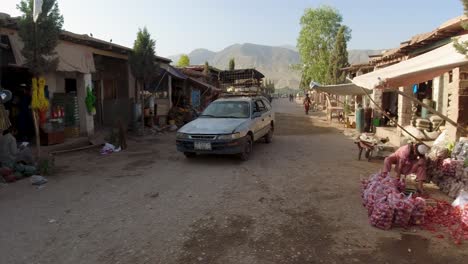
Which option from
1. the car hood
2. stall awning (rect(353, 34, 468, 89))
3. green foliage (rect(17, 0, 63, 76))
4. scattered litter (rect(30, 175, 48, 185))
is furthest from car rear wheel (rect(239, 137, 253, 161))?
green foliage (rect(17, 0, 63, 76))

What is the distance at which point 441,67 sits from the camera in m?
5.07

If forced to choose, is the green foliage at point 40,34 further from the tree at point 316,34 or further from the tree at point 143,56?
the tree at point 316,34

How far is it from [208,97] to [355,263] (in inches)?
786

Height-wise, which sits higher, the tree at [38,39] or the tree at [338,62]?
the tree at [338,62]

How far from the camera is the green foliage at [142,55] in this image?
13969 mm

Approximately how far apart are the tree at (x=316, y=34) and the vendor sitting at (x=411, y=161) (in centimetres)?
3514

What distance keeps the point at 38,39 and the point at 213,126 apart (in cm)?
461

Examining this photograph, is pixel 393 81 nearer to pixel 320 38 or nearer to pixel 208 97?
pixel 208 97

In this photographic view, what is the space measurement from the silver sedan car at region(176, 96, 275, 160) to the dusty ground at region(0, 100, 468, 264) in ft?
1.46

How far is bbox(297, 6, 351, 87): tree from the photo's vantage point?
4081cm

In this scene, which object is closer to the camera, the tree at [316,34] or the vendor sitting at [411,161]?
the vendor sitting at [411,161]

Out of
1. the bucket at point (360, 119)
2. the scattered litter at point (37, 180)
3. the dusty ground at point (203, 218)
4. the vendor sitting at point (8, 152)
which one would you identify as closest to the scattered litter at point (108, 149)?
the dusty ground at point (203, 218)

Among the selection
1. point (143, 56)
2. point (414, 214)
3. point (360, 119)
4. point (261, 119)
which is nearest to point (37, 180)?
point (261, 119)

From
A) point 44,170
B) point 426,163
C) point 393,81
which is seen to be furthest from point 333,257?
point 44,170
